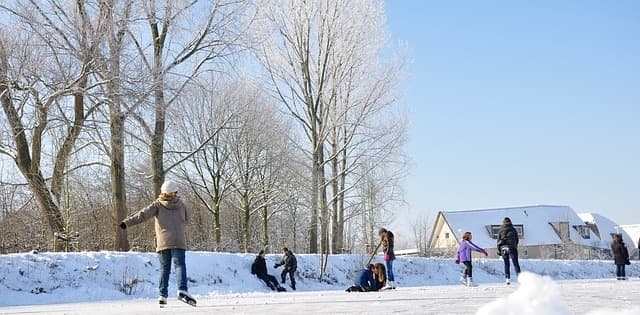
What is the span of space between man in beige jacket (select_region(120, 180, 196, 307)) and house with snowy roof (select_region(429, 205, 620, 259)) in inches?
2069

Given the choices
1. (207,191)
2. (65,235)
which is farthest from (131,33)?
(207,191)

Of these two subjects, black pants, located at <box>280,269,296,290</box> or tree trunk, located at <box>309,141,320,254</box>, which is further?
tree trunk, located at <box>309,141,320,254</box>

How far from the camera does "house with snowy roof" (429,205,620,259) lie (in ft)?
209

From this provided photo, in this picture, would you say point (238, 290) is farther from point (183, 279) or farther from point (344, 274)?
point (183, 279)

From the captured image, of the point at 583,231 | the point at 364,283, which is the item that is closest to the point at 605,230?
the point at 583,231

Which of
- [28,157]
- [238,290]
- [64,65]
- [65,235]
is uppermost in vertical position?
[64,65]

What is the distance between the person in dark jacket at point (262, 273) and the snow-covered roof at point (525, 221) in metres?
43.8

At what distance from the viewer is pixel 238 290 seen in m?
21.9

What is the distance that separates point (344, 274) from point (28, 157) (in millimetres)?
12212

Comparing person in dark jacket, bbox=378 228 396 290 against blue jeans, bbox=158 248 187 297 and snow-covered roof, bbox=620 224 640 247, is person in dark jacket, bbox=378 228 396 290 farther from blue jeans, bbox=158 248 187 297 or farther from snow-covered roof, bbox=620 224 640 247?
snow-covered roof, bbox=620 224 640 247

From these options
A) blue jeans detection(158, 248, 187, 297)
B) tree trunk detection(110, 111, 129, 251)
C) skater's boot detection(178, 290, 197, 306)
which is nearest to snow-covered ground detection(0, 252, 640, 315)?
blue jeans detection(158, 248, 187, 297)

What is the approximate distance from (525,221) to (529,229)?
104 cm

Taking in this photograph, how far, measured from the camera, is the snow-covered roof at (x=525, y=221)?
6444 centimetres

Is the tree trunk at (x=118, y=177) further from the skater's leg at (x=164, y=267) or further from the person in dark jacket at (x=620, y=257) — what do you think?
the person in dark jacket at (x=620, y=257)
